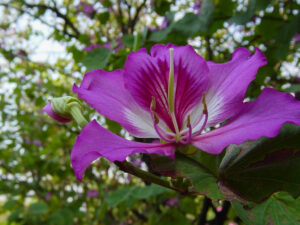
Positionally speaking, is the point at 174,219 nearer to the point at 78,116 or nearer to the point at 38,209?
the point at 78,116

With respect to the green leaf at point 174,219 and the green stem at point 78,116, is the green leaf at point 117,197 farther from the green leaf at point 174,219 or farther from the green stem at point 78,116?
the green stem at point 78,116

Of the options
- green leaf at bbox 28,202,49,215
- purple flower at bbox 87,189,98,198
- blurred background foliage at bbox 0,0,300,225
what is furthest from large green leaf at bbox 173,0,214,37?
purple flower at bbox 87,189,98,198

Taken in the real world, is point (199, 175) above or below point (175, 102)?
below

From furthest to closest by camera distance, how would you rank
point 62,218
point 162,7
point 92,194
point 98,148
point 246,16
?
point 92,194 → point 62,218 → point 162,7 → point 246,16 → point 98,148

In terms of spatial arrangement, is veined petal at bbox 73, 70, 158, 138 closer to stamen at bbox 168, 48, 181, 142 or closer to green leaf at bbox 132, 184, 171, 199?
stamen at bbox 168, 48, 181, 142

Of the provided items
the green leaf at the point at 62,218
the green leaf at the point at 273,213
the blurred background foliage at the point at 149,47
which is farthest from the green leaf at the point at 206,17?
the green leaf at the point at 62,218

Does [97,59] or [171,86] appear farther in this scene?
[97,59]

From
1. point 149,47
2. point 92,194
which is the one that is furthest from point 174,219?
point 92,194
